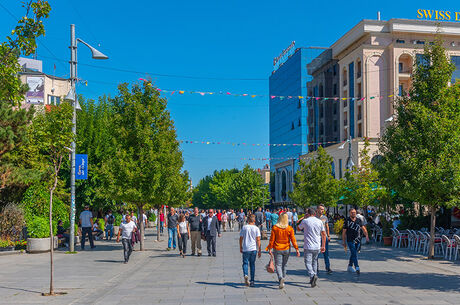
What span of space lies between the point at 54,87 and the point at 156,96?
4534cm

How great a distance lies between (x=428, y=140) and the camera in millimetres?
17734

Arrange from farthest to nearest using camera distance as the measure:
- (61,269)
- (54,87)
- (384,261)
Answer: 1. (54,87)
2. (384,261)
3. (61,269)

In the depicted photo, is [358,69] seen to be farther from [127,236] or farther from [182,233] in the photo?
[127,236]

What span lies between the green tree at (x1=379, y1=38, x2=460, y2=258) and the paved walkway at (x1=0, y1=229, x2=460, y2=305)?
2347 mm

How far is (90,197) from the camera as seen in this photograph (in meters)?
30.6

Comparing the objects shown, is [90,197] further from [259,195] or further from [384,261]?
[259,195]

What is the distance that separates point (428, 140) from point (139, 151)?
37.6ft

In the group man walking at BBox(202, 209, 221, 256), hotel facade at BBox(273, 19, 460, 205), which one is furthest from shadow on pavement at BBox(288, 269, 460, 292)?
hotel facade at BBox(273, 19, 460, 205)

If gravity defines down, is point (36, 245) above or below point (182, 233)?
below

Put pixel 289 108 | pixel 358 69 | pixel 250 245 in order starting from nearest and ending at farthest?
pixel 250 245, pixel 358 69, pixel 289 108

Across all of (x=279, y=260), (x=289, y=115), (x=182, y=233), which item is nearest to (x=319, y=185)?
(x=182, y=233)

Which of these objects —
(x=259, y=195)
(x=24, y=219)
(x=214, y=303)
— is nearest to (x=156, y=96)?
(x=24, y=219)

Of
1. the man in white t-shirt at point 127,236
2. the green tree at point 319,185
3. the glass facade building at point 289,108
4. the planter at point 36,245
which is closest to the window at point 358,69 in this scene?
the green tree at point 319,185

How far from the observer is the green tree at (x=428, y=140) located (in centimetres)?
1728
